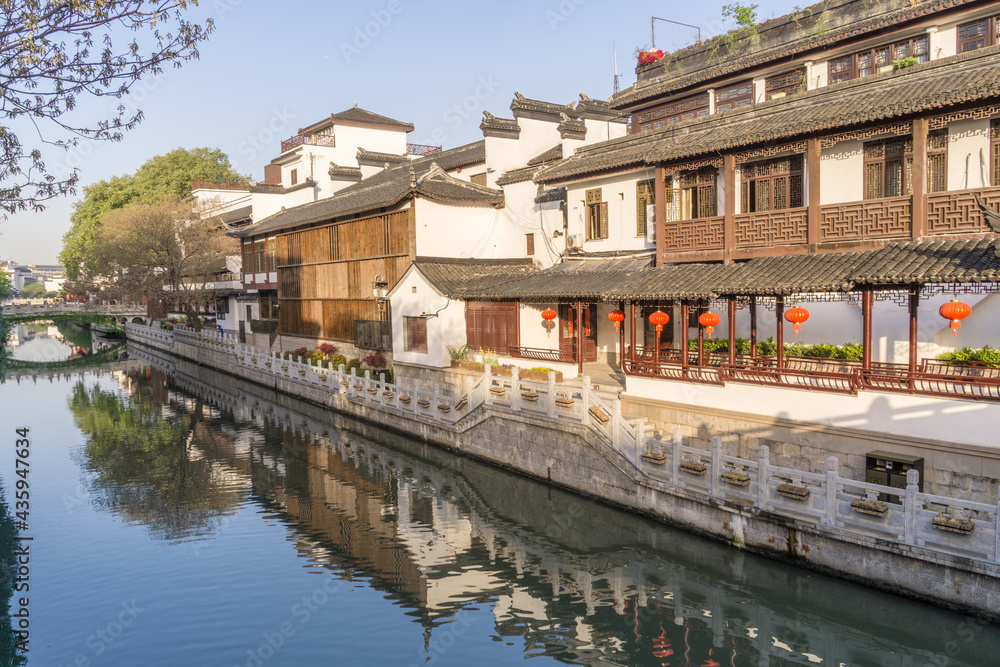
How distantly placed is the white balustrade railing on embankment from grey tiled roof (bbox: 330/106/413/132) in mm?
27106

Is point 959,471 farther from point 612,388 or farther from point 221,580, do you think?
point 221,580

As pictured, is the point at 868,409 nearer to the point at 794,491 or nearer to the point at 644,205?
the point at 794,491

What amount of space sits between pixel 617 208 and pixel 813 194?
663 cm

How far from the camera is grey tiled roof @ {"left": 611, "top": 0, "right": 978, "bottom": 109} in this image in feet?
53.5

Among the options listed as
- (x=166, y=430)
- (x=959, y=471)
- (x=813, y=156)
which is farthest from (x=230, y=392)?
(x=959, y=471)

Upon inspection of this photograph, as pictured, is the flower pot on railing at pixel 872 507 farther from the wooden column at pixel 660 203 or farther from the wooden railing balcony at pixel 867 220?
the wooden column at pixel 660 203

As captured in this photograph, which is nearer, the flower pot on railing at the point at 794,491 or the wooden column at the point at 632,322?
the flower pot on railing at the point at 794,491

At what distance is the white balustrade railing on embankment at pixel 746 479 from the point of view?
888cm

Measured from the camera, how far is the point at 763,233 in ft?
47.3

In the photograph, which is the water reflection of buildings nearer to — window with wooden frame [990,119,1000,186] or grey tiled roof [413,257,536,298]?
grey tiled roof [413,257,536,298]

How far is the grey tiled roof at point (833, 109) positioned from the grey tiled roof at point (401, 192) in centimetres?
772

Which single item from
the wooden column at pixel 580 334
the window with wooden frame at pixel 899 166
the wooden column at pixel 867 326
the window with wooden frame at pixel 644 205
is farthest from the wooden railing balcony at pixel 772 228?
the wooden column at pixel 580 334

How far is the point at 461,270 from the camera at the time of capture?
24.2m

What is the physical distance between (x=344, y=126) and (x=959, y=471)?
3979 cm
